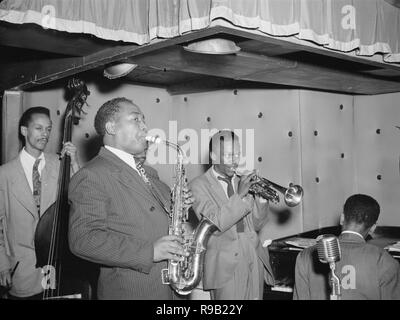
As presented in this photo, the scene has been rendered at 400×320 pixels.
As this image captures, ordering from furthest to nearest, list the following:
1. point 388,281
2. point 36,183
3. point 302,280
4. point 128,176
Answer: point 36,183
point 302,280
point 128,176
point 388,281

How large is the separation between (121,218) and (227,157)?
5.74 ft

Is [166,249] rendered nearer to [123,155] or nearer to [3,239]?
[123,155]

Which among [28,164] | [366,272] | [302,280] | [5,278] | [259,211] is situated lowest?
[5,278]

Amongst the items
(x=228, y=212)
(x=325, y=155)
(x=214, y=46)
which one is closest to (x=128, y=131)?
(x=214, y=46)

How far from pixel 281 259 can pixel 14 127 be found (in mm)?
3322

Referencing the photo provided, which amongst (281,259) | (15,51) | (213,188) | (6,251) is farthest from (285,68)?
(6,251)

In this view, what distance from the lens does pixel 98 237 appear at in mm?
2596

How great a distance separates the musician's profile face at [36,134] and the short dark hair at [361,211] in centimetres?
279

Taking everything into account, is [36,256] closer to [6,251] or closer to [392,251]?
[6,251]

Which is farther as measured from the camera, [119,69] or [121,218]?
[119,69]

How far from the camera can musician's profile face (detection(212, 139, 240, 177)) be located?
4320 millimetres

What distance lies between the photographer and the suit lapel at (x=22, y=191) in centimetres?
394

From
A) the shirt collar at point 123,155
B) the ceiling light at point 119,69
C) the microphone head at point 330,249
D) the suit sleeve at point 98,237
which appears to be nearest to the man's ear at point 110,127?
the shirt collar at point 123,155

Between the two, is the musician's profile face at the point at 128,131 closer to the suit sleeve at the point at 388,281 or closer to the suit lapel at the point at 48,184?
the suit lapel at the point at 48,184
